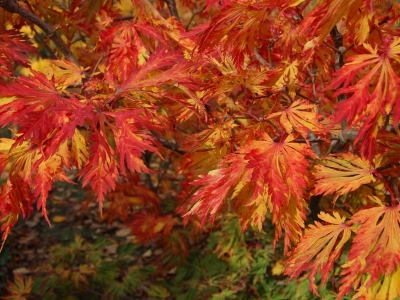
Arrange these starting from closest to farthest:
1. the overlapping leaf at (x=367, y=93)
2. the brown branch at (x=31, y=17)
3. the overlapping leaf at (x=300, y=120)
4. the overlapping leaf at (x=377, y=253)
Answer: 1. the overlapping leaf at (x=367, y=93)
2. the overlapping leaf at (x=377, y=253)
3. the overlapping leaf at (x=300, y=120)
4. the brown branch at (x=31, y=17)

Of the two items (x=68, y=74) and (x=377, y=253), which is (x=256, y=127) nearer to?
(x=377, y=253)

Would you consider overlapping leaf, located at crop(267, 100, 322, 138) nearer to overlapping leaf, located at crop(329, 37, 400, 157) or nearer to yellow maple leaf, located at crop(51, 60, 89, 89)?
overlapping leaf, located at crop(329, 37, 400, 157)

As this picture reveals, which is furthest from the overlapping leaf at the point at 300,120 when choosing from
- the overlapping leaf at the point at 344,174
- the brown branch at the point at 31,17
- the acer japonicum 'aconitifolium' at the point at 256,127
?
the brown branch at the point at 31,17

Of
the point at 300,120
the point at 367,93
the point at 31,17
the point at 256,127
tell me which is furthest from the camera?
the point at 31,17

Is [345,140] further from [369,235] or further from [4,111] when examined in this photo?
[4,111]

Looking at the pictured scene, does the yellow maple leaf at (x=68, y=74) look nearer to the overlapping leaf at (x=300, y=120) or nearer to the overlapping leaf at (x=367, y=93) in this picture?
the overlapping leaf at (x=300, y=120)

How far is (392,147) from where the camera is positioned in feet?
4.49

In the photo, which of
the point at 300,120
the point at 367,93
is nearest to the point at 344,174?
the point at 300,120

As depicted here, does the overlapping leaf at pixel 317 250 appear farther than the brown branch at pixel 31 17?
No

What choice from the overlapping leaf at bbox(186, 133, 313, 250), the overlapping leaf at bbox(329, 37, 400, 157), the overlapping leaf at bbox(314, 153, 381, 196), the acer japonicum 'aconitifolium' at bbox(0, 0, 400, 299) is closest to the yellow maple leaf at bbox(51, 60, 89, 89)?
the acer japonicum 'aconitifolium' at bbox(0, 0, 400, 299)

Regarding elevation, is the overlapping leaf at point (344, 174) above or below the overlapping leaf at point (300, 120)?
below

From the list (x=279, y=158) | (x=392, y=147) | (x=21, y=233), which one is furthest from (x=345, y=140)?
(x=21, y=233)

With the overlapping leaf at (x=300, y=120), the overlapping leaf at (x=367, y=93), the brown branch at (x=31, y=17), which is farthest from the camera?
the brown branch at (x=31, y=17)

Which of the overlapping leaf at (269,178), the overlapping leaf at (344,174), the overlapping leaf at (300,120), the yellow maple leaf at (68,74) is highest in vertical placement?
the overlapping leaf at (300,120)
